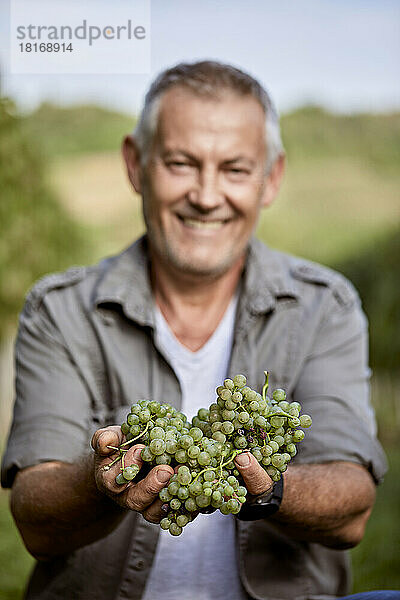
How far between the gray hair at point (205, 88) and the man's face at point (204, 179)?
0.09 feet

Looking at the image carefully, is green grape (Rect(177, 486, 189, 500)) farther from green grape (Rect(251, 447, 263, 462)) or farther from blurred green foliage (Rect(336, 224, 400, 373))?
blurred green foliage (Rect(336, 224, 400, 373))

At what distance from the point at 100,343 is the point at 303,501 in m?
0.72

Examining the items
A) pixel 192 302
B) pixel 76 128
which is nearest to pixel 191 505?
pixel 192 302

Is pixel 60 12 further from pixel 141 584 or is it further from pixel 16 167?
pixel 16 167

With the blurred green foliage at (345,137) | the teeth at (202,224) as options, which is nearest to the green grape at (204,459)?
the teeth at (202,224)

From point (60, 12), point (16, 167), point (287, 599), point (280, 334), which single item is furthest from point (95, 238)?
point (287, 599)

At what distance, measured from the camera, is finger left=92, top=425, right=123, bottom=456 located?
126 cm

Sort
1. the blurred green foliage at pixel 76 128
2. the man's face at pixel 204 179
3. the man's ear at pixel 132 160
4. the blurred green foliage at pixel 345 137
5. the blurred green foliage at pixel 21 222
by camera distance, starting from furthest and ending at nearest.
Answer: the blurred green foliage at pixel 345 137, the blurred green foliage at pixel 76 128, the blurred green foliage at pixel 21 222, the man's ear at pixel 132 160, the man's face at pixel 204 179

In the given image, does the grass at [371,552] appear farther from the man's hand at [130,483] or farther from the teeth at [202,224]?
the man's hand at [130,483]

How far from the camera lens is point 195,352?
2057mm

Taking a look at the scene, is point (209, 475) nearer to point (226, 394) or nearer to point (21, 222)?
point (226, 394)

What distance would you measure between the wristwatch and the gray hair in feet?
3.28

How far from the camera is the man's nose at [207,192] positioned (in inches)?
78.5

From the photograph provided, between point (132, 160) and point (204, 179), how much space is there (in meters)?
0.33
